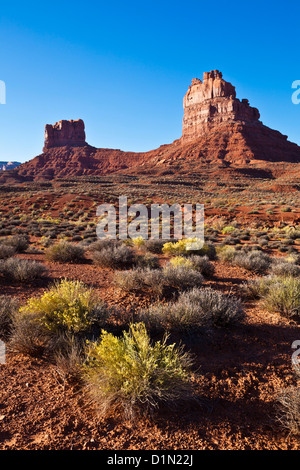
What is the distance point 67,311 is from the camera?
3.94 m

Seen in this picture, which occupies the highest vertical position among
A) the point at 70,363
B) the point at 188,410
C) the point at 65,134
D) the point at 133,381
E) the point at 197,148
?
the point at 65,134

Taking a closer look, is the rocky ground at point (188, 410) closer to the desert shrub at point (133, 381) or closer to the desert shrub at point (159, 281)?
the desert shrub at point (133, 381)

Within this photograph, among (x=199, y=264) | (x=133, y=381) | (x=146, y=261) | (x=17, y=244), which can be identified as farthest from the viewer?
(x=17, y=244)

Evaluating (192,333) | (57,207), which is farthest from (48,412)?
(57,207)

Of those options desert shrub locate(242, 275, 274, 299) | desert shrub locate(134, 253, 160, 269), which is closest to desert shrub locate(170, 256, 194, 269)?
desert shrub locate(134, 253, 160, 269)

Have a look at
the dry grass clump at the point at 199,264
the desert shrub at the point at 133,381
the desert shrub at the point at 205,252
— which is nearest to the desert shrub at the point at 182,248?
the desert shrub at the point at 205,252

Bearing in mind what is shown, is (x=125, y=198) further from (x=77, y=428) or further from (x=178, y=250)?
(x=77, y=428)

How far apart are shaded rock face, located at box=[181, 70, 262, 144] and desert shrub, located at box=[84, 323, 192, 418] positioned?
4166 inches

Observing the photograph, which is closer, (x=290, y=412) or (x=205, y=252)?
(x=290, y=412)

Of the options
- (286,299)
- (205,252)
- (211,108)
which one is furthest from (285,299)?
(211,108)

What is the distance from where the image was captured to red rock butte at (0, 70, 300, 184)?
82688 millimetres

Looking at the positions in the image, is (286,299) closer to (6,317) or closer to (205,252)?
(6,317)

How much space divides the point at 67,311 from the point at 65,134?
14297cm

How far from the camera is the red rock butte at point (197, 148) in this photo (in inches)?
3255
